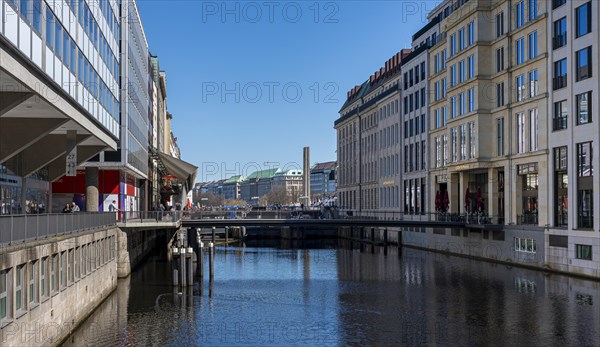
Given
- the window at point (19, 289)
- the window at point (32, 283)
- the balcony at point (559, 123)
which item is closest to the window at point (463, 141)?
the balcony at point (559, 123)

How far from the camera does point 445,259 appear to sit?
203 ft

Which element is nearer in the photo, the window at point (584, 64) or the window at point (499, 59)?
the window at point (584, 64)

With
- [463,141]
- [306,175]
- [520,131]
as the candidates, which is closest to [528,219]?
[520,131]

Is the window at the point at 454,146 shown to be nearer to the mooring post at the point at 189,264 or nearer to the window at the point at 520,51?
the window at the point at 520,51

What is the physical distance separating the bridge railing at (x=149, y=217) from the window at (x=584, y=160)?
2719 cm

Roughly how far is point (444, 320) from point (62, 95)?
58.3 feet

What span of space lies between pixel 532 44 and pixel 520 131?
638 cm

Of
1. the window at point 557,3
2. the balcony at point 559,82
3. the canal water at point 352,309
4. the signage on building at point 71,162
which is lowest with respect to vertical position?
the canal water at point 352,309

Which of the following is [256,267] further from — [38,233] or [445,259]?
[38,233]

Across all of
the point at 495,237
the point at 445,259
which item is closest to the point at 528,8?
the point at 495,237

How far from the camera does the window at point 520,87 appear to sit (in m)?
54.5

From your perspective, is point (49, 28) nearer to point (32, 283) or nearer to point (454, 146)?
point (32, 283)

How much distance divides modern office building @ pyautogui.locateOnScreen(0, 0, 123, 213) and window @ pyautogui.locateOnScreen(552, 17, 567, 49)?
2828cm

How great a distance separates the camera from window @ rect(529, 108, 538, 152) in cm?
5248
